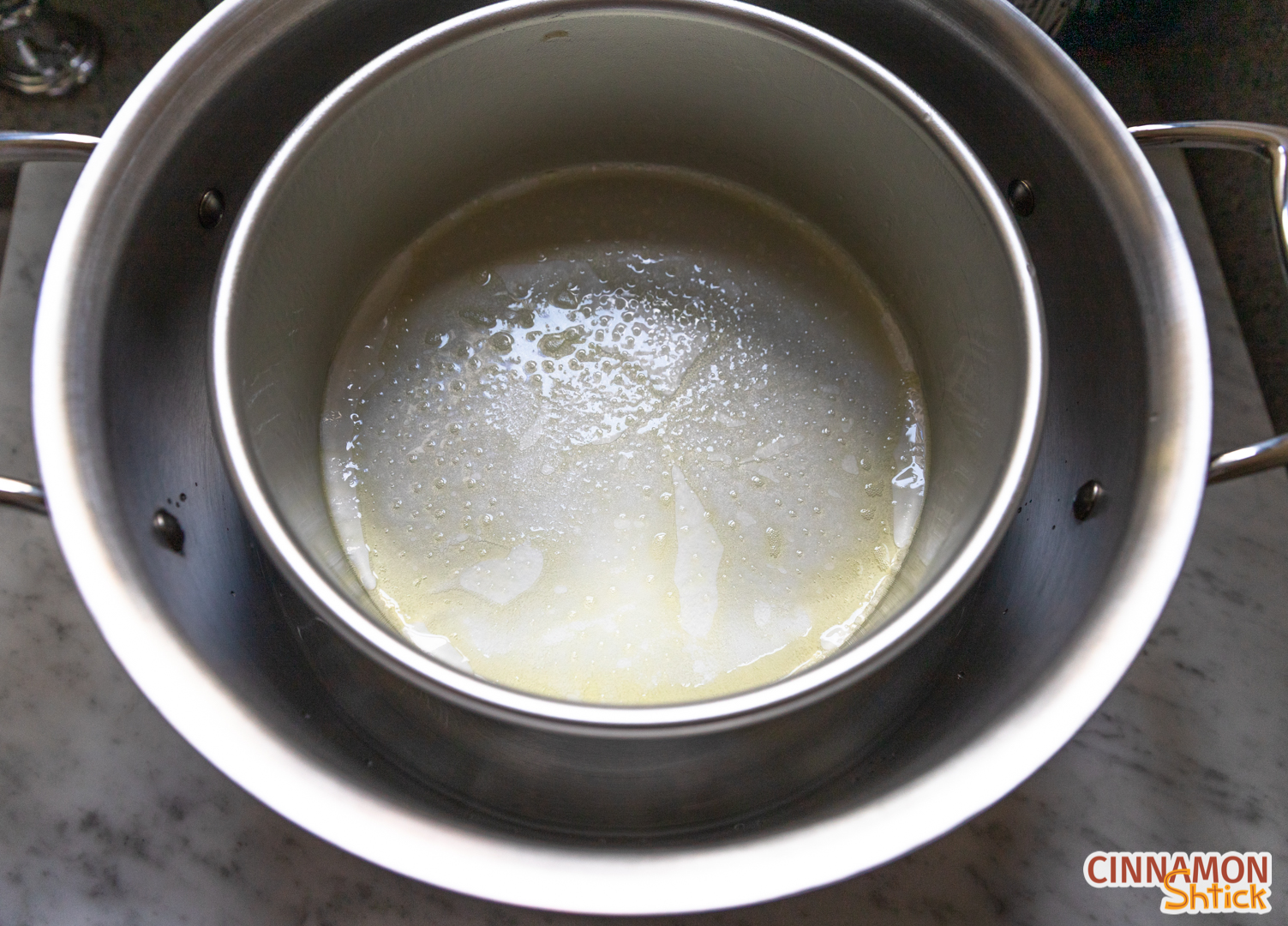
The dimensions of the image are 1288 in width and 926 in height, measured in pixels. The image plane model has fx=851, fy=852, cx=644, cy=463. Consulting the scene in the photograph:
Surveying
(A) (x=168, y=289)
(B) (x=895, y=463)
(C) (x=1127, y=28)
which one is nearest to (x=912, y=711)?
(B) (x=895, y=463)

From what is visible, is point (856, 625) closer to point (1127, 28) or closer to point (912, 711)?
point (912, 711)

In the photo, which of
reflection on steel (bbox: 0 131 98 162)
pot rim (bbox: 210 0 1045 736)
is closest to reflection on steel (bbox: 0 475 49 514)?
pot rim (bbox: 210 0 1045 736)

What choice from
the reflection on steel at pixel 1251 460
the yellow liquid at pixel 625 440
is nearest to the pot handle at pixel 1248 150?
the reflection on steel at pixel 1251 460

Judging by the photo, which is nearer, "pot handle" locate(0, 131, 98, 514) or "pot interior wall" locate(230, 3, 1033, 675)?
"pot handle" locate(0, 131, 98, 514)

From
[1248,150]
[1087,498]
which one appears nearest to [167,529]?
[1087,498]

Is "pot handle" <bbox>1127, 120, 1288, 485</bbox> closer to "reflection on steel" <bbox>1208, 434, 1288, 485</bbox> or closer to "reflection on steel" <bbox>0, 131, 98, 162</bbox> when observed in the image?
"reflection on steel" <bbox>1208, 434, 1288, 485</bbox>

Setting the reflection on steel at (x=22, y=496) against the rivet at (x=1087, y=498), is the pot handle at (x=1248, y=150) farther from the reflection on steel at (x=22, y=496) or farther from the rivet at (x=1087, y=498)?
the reflection on steel at (x=22, y=496)

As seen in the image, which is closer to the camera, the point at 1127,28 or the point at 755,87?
the point at 755,87

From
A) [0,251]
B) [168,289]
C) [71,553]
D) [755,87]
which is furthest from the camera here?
[0,251]
